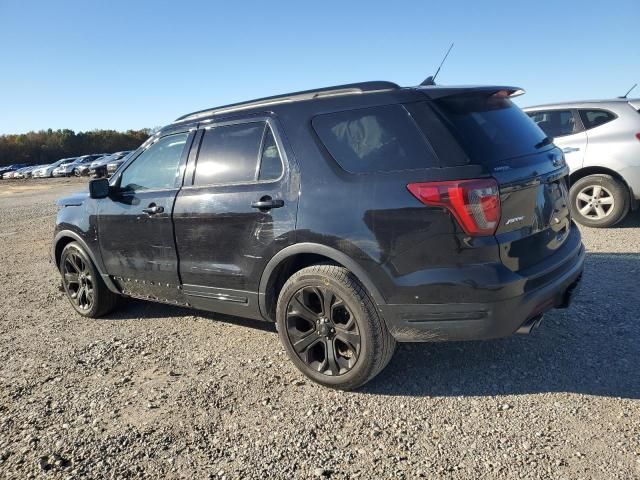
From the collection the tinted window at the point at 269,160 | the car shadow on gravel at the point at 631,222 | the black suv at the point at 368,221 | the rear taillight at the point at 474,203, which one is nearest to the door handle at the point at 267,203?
the black suv at the point at 368,221

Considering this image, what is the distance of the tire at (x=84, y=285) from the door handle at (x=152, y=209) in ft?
3.63

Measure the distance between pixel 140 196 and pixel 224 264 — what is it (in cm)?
116

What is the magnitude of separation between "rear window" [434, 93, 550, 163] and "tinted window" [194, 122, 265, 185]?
135cm

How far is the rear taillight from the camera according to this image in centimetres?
262

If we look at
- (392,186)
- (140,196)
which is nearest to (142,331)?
(140,196)

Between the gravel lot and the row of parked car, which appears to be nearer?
the gravel lot

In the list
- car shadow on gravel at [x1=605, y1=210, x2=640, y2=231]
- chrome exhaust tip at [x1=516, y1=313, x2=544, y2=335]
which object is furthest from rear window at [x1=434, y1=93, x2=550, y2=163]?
car shadow on gravel at [x1=605, y1=210, x2=640, y2=231]

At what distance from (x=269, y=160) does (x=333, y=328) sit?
4.02 feet

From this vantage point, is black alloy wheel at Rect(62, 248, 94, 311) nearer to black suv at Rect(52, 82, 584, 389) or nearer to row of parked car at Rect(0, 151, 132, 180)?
black suv at Rect(52, 82, 584, 389)

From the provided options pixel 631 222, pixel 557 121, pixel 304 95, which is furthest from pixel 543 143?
pixel 631 222

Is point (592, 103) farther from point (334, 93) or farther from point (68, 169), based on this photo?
point (68, 169)

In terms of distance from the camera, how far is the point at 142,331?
14.8ft

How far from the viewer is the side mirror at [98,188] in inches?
171

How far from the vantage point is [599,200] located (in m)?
7.04
